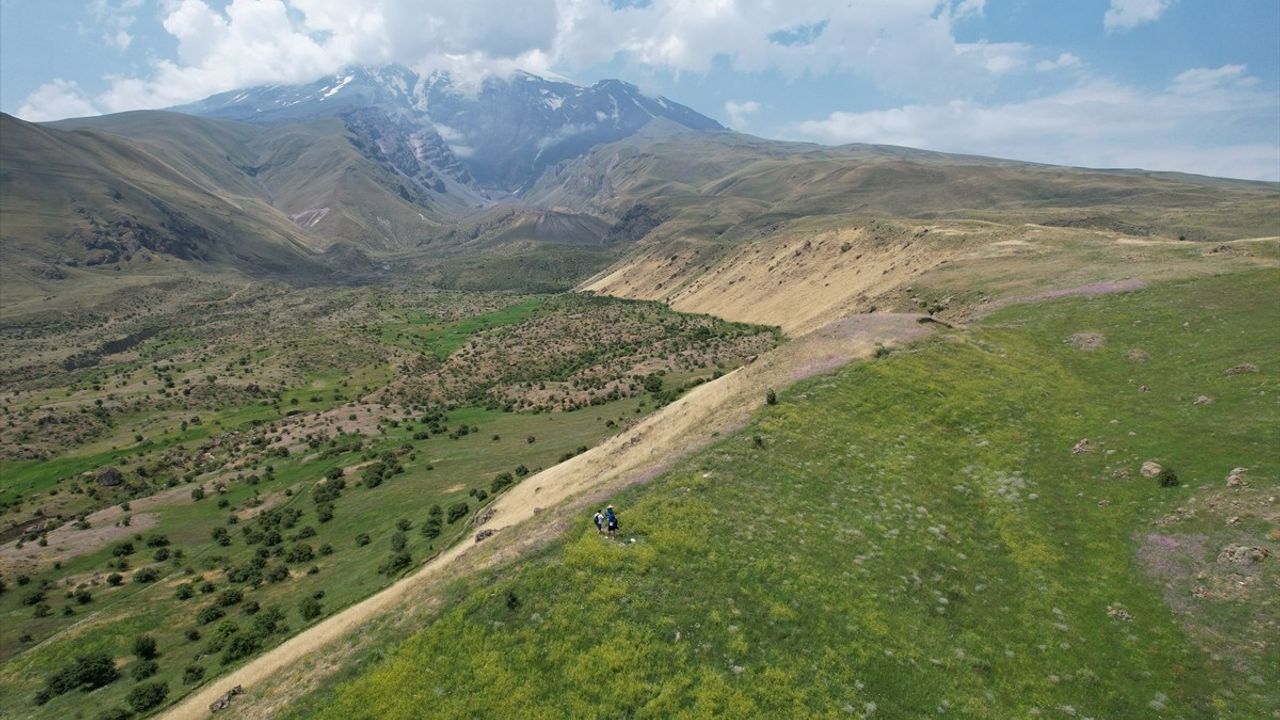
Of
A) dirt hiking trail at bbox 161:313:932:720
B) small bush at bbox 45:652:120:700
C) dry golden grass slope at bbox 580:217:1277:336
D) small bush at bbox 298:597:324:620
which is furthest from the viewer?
dry golden grass slope at bbox 580:217:1277:336

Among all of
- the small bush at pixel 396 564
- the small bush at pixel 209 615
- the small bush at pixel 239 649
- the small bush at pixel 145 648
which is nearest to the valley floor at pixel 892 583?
the small bush at pixel 396 564

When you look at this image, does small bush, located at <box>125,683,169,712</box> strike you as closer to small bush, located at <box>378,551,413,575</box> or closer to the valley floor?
small bush, located at <box>378,551,413,575</box>

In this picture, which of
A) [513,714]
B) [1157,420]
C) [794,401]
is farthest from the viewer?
[794,401]

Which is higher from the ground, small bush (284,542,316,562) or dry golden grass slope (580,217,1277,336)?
dry golden grass slope (580,217,1277,336)

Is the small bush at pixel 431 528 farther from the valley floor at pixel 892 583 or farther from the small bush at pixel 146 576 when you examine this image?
the small bush at pixel 146 576

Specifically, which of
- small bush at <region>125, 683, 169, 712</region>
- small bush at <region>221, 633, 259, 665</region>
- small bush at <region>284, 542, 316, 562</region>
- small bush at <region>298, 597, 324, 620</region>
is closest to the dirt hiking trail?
small bush at <region>125, 683, 169, 712</region>

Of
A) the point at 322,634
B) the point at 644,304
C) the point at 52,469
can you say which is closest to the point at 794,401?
the point at 322,634

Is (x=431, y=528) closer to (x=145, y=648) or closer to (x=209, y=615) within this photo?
(x=209, y=615)

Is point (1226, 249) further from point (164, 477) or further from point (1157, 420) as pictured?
point (164, 477)
